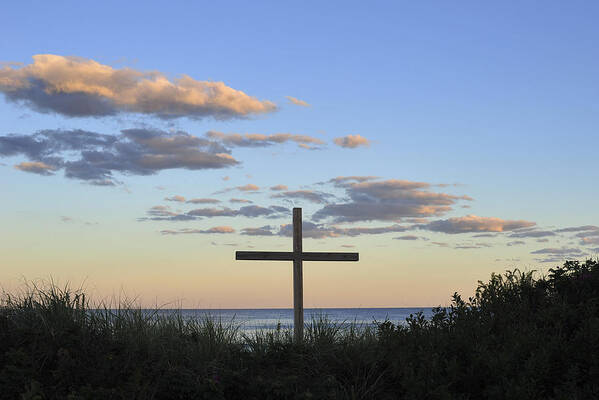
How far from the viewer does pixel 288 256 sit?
14430 millimetres

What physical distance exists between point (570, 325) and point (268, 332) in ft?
17.1

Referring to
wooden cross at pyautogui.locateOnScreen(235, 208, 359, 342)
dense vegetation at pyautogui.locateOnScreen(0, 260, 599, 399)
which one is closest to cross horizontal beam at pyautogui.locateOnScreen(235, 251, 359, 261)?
wooden cross at pyautogui.locateOnScreen(235, 208, 359, 342)

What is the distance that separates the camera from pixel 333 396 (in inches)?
333

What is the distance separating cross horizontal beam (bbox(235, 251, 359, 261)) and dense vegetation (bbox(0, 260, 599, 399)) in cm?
276

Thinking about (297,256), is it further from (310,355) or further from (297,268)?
(310,355)

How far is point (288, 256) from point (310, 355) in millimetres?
4451

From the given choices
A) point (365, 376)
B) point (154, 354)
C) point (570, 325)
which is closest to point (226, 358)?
point (154, 354)

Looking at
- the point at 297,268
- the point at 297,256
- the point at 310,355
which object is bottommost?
the point at 310,355

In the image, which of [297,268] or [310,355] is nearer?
[310,355]

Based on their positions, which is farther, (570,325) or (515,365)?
(570,325)

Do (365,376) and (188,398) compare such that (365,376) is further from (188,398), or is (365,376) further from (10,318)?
(10,318)

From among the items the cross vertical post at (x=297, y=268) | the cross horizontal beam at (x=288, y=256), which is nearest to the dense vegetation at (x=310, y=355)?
the cross vertical post at (x=297, y=268)

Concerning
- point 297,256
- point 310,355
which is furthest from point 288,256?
point 310,355

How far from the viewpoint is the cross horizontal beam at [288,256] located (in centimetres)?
1427
